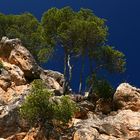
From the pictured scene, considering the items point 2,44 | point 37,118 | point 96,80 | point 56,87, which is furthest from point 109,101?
point 2,44

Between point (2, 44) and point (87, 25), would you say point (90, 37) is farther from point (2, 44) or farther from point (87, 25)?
point (2, 44)

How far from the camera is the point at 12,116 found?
5616 centimetres

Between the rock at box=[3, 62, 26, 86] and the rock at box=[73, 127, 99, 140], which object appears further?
the rock at box=[3, 62, 26, 86]

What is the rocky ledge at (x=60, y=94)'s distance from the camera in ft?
180

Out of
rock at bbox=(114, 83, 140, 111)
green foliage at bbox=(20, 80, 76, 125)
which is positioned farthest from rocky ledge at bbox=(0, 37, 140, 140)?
green foliage at bbox=(20, 80, 76, 125)

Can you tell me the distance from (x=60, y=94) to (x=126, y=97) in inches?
357

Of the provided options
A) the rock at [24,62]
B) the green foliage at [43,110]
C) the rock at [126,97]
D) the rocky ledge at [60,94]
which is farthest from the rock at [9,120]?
the rock at [24,62]

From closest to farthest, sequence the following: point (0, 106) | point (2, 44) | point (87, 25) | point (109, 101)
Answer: point (0, 106) < point (109, 101) < point (87, 25) < point (2, 44)

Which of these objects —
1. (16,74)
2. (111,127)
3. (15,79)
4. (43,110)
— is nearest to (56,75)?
(16,74)

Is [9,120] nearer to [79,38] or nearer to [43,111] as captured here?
[43,111]

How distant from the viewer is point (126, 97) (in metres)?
65.2

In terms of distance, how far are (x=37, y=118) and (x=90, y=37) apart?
74.0 feet

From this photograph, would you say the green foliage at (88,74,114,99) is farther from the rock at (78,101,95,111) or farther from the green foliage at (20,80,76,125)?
the green foliage at (20,80,76,125)

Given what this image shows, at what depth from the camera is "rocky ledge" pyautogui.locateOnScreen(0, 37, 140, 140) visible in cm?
5497
